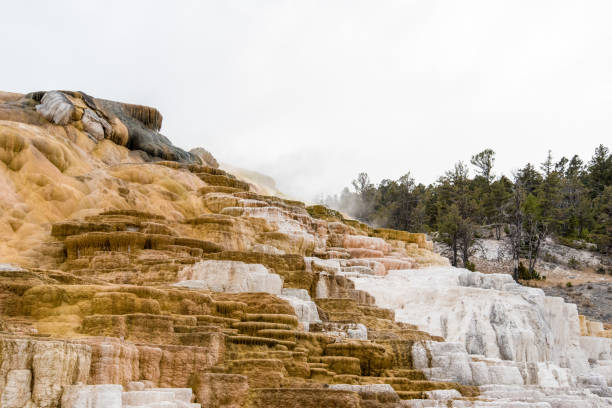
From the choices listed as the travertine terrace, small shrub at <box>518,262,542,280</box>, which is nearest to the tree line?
small shrub at <box>518,262,542,280</box>

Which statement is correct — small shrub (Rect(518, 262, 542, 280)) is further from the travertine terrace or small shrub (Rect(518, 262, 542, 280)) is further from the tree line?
the travertine terrace

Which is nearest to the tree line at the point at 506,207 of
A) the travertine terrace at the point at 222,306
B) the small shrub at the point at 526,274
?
the small shrub at the point at 526,274

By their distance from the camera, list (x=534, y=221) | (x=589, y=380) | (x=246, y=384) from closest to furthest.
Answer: (x=246, y=384), (x=589, y=380), (x=534, y=221)

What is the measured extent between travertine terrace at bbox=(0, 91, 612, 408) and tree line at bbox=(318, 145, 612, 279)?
11.3 metres

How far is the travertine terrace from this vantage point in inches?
414

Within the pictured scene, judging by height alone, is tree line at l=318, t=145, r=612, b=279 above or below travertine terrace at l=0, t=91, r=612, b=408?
above

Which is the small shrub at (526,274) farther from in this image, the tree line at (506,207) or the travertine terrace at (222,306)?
the travertine terrace at (222,306)

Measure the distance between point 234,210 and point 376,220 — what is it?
84.9 ft

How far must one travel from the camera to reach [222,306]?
1427 cm

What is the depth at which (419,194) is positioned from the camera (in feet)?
177

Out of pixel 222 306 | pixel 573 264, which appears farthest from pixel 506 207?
pixel 222 306

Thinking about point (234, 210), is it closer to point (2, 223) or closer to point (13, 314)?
point (2, 223)

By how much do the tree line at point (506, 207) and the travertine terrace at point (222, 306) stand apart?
37.0ft

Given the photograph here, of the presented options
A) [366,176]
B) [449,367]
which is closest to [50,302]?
[449,367]
